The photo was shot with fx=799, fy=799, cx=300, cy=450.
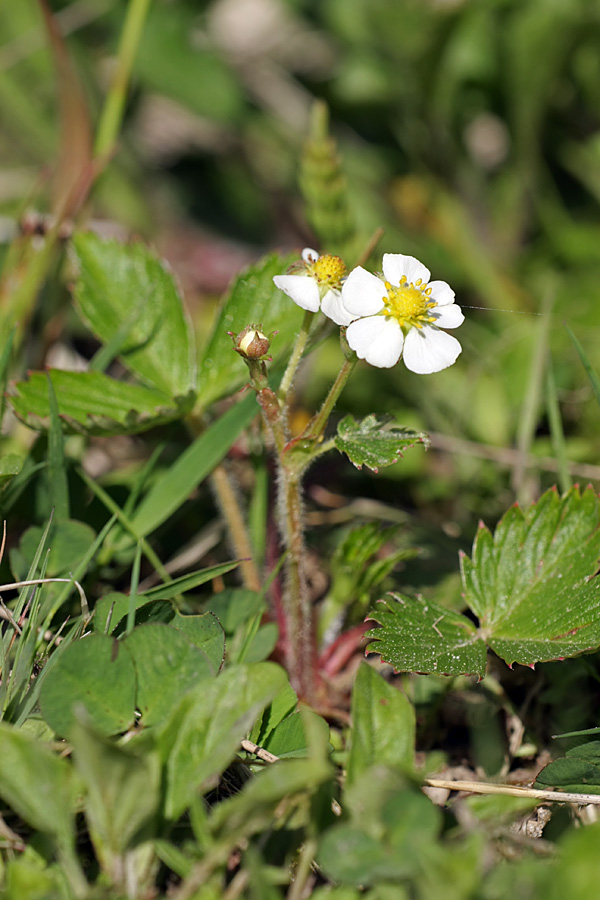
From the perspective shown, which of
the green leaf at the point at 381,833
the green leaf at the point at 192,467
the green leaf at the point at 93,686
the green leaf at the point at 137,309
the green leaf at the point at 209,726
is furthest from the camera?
the green leaf at the point at 137,309

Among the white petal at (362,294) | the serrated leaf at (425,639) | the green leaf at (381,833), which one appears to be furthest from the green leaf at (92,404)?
the green leaf at (381,833)

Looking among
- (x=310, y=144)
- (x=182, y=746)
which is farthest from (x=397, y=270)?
(x=310, y=144)

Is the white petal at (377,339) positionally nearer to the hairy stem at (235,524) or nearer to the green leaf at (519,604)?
the green leaf at (519,604)

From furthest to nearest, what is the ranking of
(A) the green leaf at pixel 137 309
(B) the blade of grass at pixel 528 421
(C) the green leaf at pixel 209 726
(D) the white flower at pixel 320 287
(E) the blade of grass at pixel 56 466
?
1. (B) the blade of grass at pixel 528 421
2. (A) the green leaf at pixel 137 309
3. (E) the blade of grass at pixel 56 466
4. (D) the white flower at pixel 320 287
5. (C) the green leaf at pixel 209 726

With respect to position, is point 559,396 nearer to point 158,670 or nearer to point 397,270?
point 397,270

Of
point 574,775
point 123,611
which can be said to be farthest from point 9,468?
point 574,775

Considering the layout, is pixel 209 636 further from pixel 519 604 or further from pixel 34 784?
pixel 519 604
